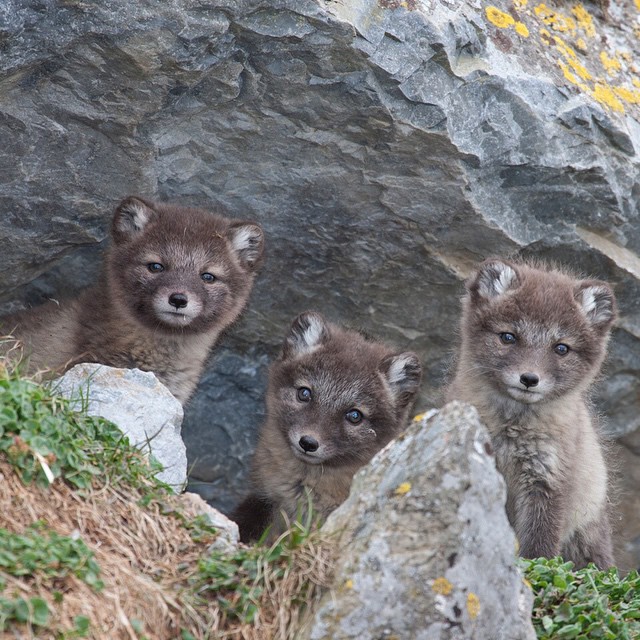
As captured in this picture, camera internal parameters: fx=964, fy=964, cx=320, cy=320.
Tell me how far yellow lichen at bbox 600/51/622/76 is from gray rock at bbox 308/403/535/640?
3763 millimetres

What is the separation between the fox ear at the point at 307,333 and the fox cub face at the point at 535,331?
0.91m

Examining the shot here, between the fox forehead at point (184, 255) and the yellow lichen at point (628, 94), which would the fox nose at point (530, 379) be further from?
the yellow lichen at point (628, 94)

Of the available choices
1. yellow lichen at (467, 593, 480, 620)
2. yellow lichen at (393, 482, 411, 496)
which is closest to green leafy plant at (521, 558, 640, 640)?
yellow lichen at (467, 593, 480, 620)

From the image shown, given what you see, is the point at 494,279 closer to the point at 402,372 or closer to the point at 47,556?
the point at 402,372

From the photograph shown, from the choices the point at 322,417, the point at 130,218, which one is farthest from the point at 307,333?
the point at 130,218

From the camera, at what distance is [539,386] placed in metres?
5.32

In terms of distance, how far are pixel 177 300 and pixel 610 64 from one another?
128 inches

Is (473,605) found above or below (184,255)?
above

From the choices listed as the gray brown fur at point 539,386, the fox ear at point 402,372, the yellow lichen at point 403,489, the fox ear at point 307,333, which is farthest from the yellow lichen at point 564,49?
the yellow lichen at point 403,489

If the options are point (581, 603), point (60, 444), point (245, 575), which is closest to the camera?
point (245, 575)

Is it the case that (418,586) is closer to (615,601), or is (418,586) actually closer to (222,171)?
(615,601)

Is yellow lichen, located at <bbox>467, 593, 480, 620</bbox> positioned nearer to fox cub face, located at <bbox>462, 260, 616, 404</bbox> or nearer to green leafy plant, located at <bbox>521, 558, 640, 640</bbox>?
green leafy plant, located at <bbox>521, 558, 640, 640</bbox>

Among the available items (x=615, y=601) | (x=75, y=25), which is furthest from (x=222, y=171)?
(x=615, y=601)

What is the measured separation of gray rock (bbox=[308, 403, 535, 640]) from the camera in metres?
3.08
